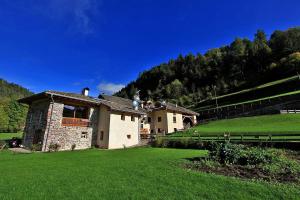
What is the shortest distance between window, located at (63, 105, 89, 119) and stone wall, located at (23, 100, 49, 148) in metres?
2.26

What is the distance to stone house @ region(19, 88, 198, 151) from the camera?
22.5 m

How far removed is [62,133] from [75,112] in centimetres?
325

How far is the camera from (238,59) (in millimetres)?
104688

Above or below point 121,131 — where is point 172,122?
above

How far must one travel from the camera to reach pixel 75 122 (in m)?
24.3

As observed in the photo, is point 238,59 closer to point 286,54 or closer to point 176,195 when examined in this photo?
point 286,54

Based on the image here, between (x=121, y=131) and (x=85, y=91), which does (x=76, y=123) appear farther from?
(x=85, y=91)

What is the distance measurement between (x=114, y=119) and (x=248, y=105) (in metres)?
38.9

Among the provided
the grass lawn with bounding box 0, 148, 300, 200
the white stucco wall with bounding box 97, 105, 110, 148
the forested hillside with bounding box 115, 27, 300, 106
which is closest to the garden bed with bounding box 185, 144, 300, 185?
the grass lawn with bounding box 0, 148, 300, 200

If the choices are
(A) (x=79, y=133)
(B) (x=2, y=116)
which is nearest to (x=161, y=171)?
(A) (x=79, y=133)

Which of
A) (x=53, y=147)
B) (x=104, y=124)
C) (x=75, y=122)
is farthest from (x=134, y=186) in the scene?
(x=104, y=124)

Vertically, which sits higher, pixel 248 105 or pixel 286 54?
pixel 286 54

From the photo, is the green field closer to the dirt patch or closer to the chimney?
the dirt patch

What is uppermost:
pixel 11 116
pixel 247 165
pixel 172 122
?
pixel 11 116
